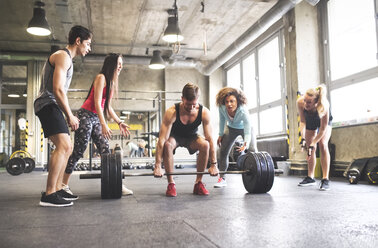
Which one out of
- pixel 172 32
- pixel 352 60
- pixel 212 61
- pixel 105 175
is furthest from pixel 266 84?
pixel 105 175

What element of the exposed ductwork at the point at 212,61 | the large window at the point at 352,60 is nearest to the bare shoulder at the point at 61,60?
the large window at the point at 352,60

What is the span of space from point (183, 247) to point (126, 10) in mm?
5720

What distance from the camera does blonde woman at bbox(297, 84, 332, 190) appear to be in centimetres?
316

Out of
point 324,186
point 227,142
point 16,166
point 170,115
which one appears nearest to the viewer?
point 170,115

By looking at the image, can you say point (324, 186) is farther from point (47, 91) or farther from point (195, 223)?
point (47, 91)

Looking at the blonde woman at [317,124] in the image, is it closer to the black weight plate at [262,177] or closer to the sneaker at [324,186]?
the sneaker at [324,186]

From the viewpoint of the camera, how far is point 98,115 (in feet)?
8.18

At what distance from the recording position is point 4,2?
5797 mm

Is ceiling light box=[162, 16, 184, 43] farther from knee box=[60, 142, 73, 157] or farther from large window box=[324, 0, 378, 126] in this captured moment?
knee box=[60, 142, 73, 157]

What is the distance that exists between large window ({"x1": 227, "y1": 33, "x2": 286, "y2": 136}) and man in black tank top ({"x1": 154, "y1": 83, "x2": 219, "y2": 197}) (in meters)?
4.01

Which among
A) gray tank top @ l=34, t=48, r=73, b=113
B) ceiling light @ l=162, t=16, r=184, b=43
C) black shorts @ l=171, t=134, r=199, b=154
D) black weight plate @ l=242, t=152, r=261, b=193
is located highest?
ceiling light @ l=162, t=16, r=184, b=43

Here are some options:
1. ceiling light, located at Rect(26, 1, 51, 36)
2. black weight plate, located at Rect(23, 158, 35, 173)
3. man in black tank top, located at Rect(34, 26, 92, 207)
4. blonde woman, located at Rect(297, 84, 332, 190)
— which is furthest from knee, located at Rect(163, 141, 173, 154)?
black weight plate, located at Rect(23, 158, 35, 173)

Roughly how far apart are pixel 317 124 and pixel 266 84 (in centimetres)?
396

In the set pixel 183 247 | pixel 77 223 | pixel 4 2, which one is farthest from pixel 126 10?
pixel 183 247
